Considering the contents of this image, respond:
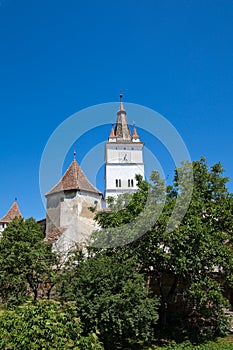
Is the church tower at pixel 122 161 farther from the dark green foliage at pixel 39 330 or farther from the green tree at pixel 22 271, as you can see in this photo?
the dark green foliage at pixel 39 330

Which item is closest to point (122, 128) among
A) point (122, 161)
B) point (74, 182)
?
point (122, 161)

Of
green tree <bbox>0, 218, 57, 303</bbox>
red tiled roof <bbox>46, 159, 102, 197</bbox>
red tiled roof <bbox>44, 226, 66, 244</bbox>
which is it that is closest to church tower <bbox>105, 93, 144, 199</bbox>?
red tiled roof <bbox>46, 159, 102, 197</bbox>

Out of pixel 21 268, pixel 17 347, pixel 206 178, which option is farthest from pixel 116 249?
pixel 17 347

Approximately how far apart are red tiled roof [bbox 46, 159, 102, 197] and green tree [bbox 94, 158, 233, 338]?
12.3 m

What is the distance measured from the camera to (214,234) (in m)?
17.3

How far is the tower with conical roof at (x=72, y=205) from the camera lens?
30828 mm

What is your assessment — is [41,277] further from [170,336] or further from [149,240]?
[170,336]

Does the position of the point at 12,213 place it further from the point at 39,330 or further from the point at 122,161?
the point at 39,330

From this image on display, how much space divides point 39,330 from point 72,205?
22.3m

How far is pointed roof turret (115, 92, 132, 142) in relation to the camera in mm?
57688

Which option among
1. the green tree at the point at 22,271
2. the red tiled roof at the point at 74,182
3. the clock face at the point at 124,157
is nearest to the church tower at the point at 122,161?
the clock face at the point at 124,157

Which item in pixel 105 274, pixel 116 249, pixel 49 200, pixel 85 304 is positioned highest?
pixel 49 200

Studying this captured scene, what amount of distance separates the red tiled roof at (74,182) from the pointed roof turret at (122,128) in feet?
81.9

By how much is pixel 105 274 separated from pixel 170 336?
18.6ft
